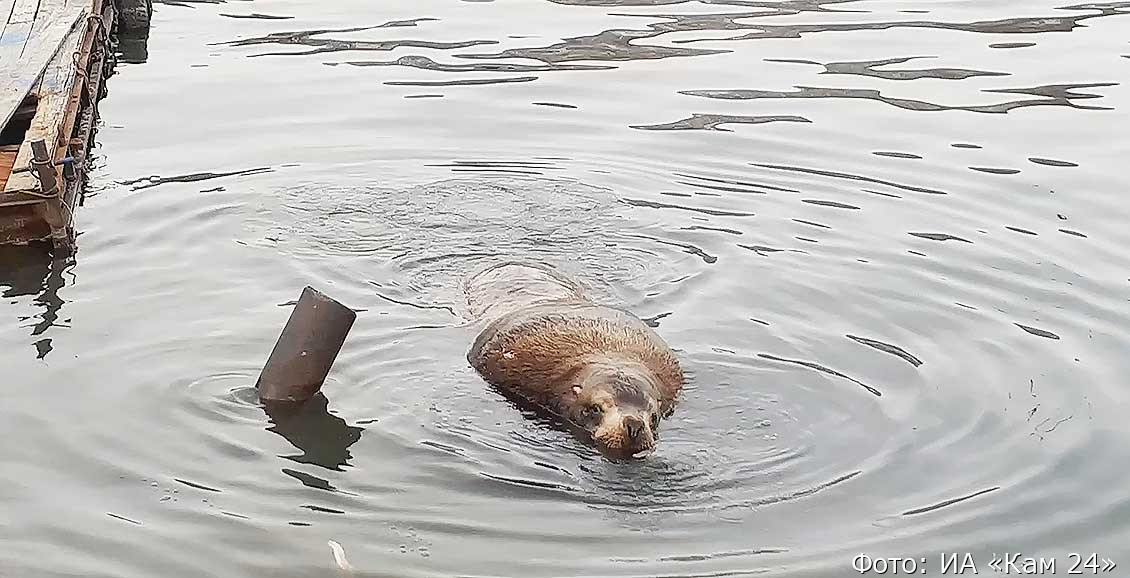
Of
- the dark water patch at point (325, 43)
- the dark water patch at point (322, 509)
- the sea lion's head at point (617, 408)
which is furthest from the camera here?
the dark water patch at point (325, 43)

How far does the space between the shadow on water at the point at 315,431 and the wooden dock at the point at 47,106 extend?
9.06 ft

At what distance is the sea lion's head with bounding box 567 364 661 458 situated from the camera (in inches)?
263

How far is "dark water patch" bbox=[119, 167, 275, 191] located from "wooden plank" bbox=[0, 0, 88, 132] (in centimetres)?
97

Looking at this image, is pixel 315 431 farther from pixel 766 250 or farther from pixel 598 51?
pixel 598 51

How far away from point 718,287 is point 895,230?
1685 mm

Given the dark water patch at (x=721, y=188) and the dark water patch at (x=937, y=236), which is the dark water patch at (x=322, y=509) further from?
the dark water patch at (x=721, y=188)

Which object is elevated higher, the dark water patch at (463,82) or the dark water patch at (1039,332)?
the dark water patch at (1039,332)

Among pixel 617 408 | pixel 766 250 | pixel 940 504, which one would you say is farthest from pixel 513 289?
pixel 940 504

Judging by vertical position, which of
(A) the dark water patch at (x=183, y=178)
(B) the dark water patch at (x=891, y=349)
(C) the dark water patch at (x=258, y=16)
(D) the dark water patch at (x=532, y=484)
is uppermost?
(B) the dark water patch at (x=891, y=349)

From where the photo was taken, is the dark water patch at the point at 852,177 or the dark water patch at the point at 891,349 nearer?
the dark water patch at the point at 891,349

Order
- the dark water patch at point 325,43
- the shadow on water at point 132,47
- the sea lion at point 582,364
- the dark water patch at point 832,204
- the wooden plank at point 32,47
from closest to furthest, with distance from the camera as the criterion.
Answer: the sea lion at point 582,364 → the dark water patch at point 832,204 → the wooden plank at point 32,47 → the shadow on water at point 132,47 → the dark water patch at point 325,43

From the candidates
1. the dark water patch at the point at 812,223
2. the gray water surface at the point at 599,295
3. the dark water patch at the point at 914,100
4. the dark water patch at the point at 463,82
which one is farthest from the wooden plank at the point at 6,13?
the dark water patch at the point at 812,223

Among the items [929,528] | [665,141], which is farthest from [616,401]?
[665,141]

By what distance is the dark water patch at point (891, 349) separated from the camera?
8102 mm
